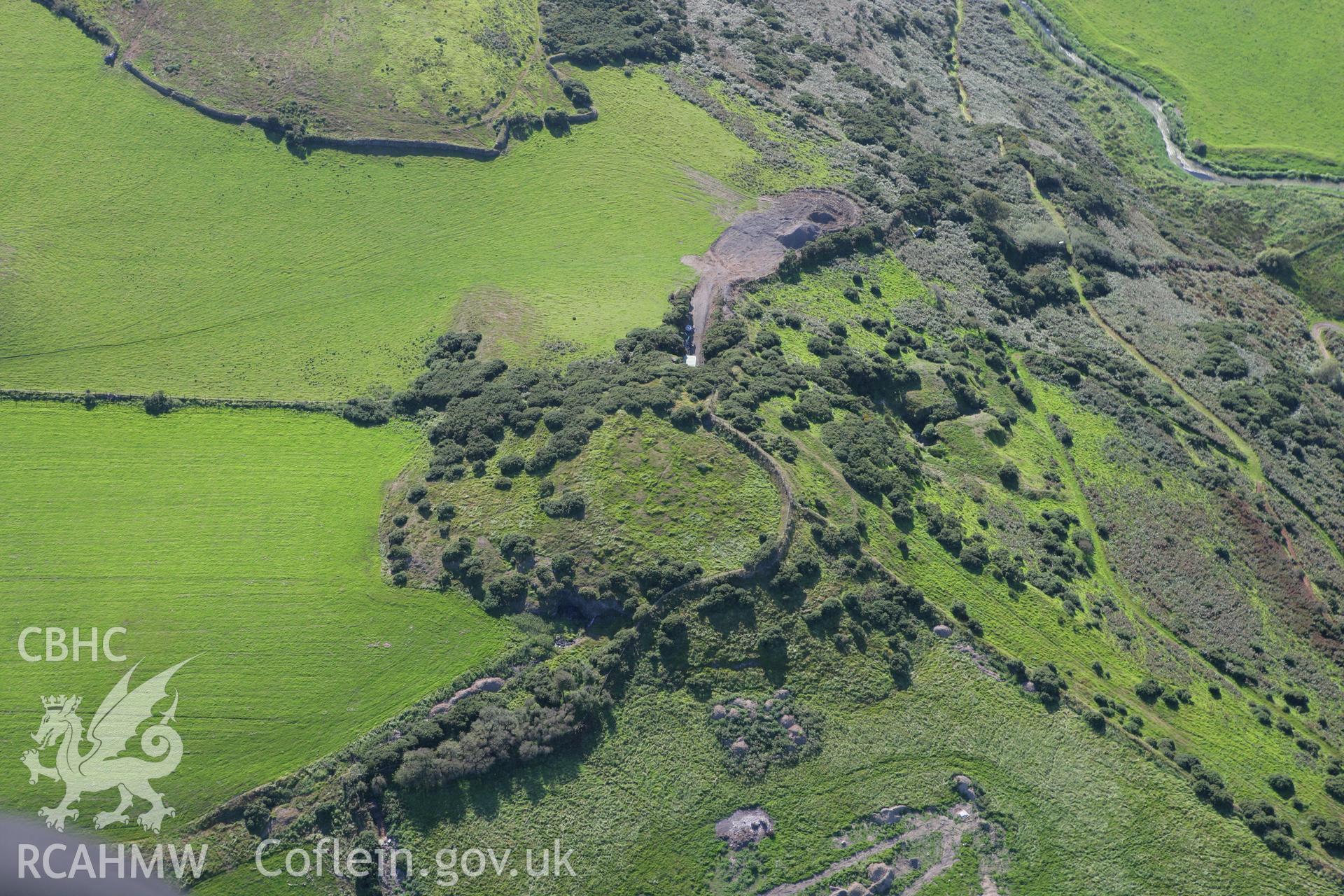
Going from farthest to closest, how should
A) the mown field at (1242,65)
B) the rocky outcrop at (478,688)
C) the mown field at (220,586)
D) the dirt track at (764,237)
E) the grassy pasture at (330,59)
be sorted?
the mown field at (1242,65) → the grassy pasture at (330,59) → the dirt track at (764,237) → the rocky outcrop at (478,688) → the mown field at (220,586)

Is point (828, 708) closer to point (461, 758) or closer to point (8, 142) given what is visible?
point (461, 758)

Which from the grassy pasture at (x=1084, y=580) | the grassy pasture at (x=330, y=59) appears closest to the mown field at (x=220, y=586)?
the grassy pasture at (x=1084, y=580)

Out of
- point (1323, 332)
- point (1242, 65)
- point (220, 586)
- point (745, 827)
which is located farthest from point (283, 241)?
point (1242, 65)

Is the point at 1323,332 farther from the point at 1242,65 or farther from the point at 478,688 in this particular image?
the point at 478,688

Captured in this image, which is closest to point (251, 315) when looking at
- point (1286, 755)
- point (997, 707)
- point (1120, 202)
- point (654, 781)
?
point (654, 781)

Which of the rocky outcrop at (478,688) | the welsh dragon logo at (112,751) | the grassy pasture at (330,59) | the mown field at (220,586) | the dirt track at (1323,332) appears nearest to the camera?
the welsh dragon logo at (112,751)

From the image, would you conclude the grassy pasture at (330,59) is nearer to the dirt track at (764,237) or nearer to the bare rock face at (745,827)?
the dirt track at (764,237)
